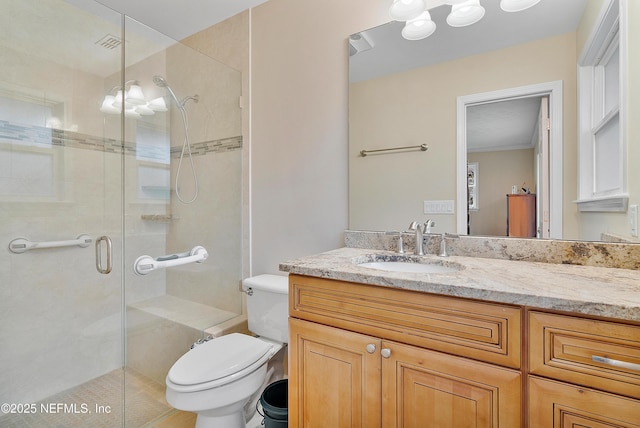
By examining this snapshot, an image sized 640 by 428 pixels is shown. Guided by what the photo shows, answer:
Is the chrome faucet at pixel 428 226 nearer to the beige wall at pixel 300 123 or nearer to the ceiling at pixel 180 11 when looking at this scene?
the beige wall at pixel 300 123

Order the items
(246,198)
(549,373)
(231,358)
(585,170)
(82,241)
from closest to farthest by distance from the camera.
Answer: (549,373) → (585,170) → (231,358) → (82,241) → (246,198)

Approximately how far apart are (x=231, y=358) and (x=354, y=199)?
100 cm

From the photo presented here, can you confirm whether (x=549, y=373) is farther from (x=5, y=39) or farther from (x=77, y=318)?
(x=5, y=39)

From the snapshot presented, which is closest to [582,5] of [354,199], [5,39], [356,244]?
[354,199]

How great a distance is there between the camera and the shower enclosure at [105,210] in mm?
1666

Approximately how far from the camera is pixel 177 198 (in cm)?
213

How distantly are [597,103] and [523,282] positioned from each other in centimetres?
81

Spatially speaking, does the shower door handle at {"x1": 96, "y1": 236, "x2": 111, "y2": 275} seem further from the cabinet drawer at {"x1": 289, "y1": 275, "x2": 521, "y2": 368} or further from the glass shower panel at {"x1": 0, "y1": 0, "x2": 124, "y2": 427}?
the cabinet drawer at {"x1": 289, "y1": 275, "x2": 521, "y2": 368}

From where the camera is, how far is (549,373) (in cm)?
75

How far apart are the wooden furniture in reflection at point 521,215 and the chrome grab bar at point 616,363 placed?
0.66 meters

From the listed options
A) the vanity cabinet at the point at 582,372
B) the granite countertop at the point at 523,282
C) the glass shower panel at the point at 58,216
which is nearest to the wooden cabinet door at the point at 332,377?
the granite countertop at the point at 523,282

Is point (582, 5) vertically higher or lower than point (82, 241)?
higher

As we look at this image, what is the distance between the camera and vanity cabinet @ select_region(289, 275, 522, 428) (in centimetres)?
82

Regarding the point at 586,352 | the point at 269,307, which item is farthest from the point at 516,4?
the point at 269,307
